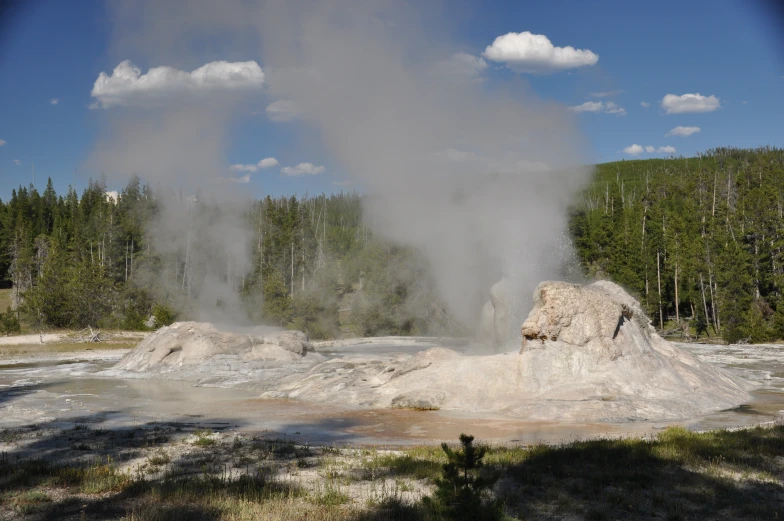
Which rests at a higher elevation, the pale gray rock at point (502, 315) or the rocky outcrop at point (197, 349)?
the pale gray rock at point (502, 315)

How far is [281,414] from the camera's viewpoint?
15.5 meters

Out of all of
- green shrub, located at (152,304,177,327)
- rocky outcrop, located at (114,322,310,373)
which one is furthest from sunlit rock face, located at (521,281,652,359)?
green shrub, located at (152,304,177,327)

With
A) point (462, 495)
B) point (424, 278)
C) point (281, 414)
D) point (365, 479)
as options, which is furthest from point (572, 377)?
point (424, 278)

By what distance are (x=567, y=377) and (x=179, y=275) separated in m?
49.2

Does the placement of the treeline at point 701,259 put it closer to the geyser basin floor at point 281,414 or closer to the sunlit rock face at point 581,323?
the geyser basin floor at point 281,414

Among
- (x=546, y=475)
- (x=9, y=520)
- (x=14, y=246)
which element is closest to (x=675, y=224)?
(x=546, y=475)

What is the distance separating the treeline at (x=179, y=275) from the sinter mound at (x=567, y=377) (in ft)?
91.2

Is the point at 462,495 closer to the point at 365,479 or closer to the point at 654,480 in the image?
the point at 365,479

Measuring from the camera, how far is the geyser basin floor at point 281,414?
1270 cm

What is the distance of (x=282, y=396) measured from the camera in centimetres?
1839

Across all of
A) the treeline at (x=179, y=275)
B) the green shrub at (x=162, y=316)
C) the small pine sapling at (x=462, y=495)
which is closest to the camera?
the small pine sapling at (x=462, y=495)

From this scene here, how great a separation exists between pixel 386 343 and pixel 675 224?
25897 mm

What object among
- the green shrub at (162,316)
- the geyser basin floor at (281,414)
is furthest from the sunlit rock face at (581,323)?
the green shrub at (162,316)

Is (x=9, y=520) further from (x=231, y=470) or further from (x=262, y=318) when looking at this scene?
(x=262, y=318)
